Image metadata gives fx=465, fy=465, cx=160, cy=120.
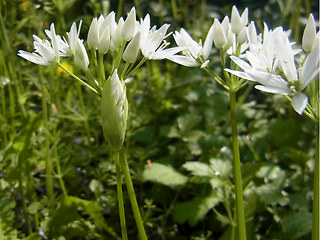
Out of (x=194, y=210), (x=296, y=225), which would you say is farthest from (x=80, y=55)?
(x=296, y=225)

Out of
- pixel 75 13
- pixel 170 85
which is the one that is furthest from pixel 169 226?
pixel 75 13

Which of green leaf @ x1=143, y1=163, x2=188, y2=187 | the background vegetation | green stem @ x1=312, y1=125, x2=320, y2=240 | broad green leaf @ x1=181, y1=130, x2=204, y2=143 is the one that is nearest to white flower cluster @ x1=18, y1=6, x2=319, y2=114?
green stem @ x1=312, y1=125, x2=320, y2=240

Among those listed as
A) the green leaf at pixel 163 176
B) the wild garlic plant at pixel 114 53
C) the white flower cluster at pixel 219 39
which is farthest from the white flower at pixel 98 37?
the green leaf at pixel 163 176

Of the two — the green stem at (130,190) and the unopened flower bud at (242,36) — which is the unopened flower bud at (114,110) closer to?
the green stem at (130,190)

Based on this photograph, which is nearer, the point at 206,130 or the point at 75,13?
the point at 206,130

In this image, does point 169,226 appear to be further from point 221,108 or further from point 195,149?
point 221,108
